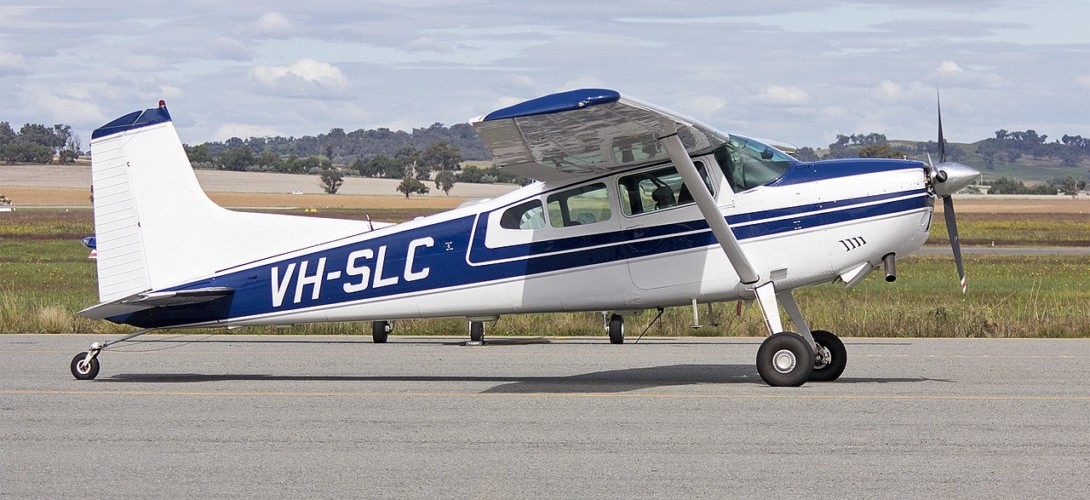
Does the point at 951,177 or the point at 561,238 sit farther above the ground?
the point at 951,177

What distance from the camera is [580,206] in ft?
38.2

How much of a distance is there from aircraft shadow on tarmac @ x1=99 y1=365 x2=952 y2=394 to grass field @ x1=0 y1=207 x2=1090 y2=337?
4.78 meters

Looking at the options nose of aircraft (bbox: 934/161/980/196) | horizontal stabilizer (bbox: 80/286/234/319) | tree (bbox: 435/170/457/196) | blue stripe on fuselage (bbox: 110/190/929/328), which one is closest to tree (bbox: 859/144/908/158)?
nose of aircraft (bbox: 934/161/980/196)

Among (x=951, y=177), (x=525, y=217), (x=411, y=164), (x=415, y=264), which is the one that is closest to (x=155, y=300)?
(x=415, y=264)

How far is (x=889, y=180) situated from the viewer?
36.4 ft

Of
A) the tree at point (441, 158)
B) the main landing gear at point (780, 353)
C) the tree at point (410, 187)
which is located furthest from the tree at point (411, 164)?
the main landing gear at point (780, 353)

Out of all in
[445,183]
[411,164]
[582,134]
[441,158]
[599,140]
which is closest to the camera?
[582,134]

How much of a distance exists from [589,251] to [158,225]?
4.23m

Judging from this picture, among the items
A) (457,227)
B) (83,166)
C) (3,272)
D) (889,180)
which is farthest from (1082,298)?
(83,166)

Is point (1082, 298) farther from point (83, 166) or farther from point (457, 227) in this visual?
point (83, 166)

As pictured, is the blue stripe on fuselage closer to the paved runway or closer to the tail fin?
the tail fin

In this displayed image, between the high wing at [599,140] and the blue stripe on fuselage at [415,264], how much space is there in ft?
1.93

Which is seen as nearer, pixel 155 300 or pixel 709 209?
pixel 709 209

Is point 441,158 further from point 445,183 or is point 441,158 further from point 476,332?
point 476,332
